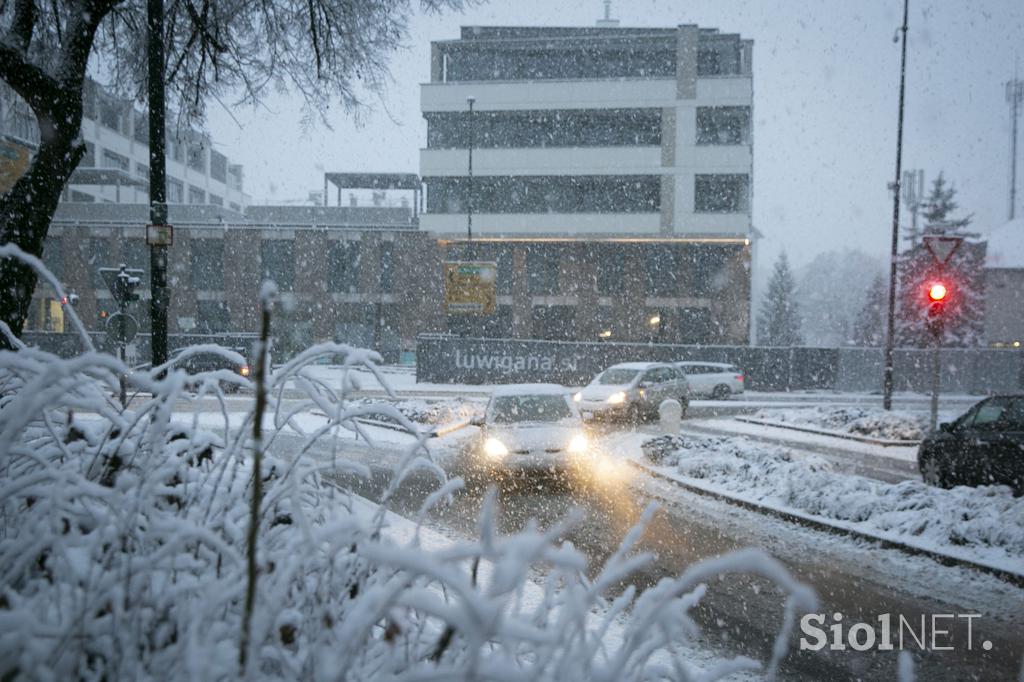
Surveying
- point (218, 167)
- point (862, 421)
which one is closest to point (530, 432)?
point (862, 421)

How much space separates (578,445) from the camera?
1207 centimetres

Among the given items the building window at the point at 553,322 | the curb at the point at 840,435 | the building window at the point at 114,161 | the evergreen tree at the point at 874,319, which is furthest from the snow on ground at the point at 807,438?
the building window at the point at 114,161

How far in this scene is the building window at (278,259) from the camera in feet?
145

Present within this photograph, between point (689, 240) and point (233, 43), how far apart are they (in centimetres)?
3402

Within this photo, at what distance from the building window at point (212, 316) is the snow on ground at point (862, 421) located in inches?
1357

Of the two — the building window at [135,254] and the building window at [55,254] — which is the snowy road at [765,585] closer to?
the building window at [135,254]

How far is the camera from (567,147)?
132 ft

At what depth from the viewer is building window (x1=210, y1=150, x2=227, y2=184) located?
7069 centimetres

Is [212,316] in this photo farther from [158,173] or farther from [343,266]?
[158,173]

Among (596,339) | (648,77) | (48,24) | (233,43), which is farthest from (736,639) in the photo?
(648,77)

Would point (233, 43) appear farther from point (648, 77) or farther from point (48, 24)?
point (648, 77)

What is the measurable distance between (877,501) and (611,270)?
3366cm

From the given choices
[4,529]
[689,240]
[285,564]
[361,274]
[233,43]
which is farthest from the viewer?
[361,274]

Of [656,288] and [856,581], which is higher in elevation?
[656,288]
